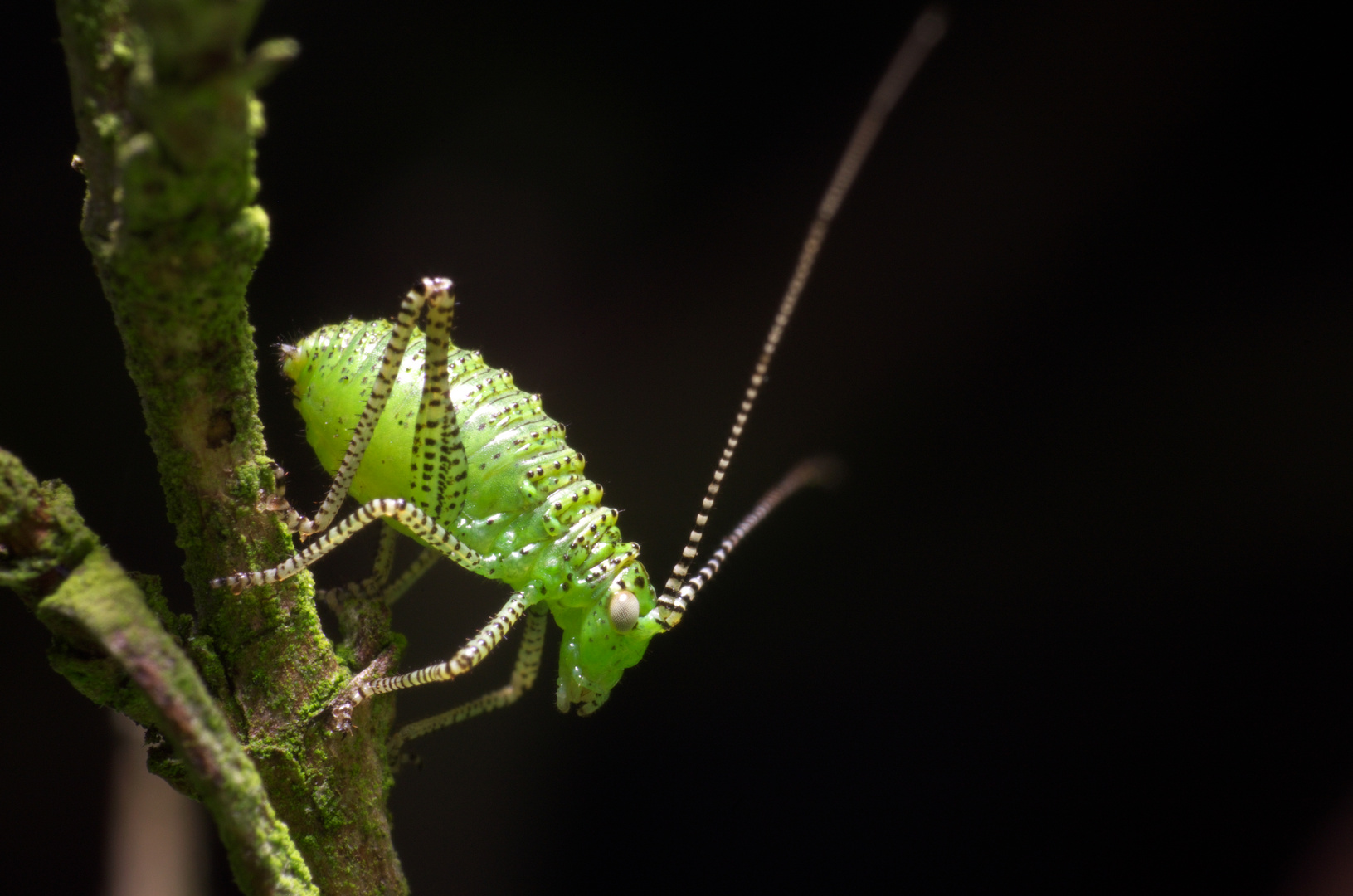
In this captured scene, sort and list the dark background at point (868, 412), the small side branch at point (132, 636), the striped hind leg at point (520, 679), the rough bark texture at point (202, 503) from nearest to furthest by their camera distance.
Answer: the rough bark texture at point (202, 503) < the small side branch at point (132, 636) < the striped hind leg at point (520, 679) < the dark background at point (868, 412)

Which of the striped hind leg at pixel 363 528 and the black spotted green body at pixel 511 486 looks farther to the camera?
the black spotted green body at pixel 511 486

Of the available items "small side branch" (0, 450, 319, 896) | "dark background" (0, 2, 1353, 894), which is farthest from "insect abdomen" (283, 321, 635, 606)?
"small side branch" (0, 450, 319, 896)

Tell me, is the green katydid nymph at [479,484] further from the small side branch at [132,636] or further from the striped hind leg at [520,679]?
the small side branch at [132,636]

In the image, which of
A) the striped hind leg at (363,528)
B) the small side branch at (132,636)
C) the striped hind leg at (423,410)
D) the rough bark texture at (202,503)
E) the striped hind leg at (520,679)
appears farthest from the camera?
the striped hind leg at (520,679)

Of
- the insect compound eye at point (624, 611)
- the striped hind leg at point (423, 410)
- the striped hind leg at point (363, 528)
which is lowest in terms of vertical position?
the insect compound eye at point (624, 611)

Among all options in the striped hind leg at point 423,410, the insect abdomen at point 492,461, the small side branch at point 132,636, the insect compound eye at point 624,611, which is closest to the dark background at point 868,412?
the insect abdomen at point 492,461

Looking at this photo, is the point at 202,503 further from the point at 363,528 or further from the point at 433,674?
the point at 433,674

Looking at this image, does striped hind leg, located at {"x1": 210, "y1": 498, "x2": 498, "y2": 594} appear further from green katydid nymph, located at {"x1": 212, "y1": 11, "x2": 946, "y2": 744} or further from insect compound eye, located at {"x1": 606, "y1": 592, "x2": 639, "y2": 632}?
insect compound eye, located at {"x1": 606, "y1": 592, "x2": 639, "y2": 632}

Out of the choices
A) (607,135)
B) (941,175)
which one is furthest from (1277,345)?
(607,135)
